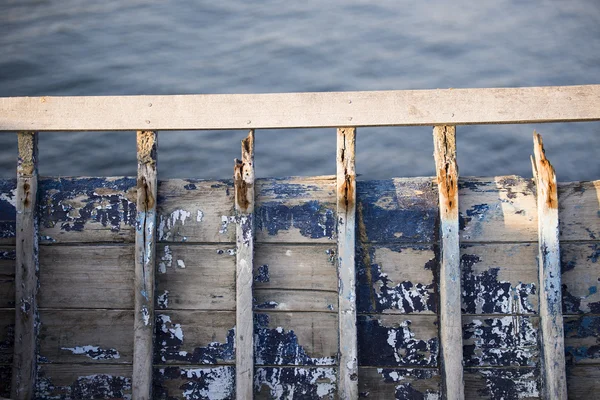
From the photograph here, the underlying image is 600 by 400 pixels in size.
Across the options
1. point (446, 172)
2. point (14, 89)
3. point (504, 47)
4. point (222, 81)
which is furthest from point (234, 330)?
point (504, 47)

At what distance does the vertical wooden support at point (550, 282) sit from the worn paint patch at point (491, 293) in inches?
3.3

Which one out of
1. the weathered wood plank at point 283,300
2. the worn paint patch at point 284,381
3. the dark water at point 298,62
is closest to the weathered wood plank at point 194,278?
the weathered wood plank at point 283,300

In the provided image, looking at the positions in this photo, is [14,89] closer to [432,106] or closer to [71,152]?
[71,152]

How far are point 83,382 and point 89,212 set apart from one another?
78 centimetres

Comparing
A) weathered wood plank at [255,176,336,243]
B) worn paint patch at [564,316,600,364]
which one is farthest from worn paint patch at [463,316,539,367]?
weathered wood plank at [255,176,336,243]

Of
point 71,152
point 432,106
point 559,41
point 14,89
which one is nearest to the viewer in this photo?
point 432,106

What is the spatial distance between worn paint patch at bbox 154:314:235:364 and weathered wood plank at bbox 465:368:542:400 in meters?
1.08

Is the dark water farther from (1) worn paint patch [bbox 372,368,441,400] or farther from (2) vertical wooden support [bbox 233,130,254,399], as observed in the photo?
(1) worn paint patch [bbox 372,368,441,400]

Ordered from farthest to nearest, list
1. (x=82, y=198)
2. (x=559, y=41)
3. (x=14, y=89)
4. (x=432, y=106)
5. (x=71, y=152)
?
(x=559, y=41) < (x=14, y=89) < (x=71, y=152) < (x=82, y=198) < (x=432, y=106)

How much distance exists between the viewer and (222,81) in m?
5.99

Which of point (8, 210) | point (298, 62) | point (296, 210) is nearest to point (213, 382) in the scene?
point (296, 210)

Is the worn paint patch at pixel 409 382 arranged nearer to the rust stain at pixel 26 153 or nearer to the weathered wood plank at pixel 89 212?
the weathered wood plank at pixel 89 212

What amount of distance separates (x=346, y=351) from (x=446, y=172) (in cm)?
89

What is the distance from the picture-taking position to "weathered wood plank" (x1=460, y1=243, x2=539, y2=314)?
2906 mm
